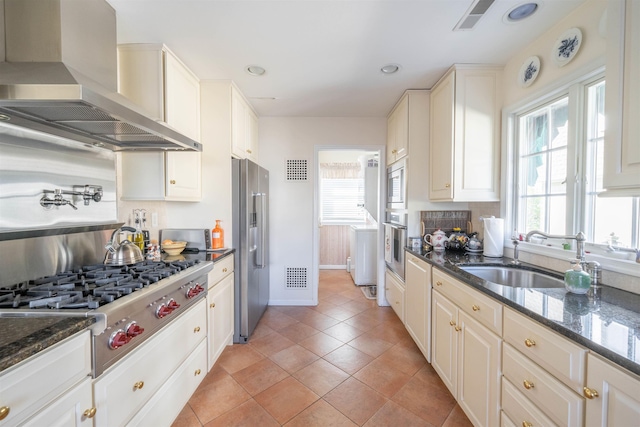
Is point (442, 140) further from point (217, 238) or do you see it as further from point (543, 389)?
point (217, 238)

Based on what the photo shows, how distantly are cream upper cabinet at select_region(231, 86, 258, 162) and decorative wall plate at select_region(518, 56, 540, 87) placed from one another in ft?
7.70

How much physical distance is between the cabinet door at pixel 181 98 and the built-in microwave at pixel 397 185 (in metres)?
2.02

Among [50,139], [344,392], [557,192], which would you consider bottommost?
[344,392]

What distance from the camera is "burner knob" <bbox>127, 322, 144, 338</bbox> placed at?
1080 millimetres

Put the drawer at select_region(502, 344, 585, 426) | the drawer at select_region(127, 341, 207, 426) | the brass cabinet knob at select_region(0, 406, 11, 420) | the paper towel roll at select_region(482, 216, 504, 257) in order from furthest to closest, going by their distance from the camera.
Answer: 1. the paper towel roll at select_region(482, 216, 504, 257)
2. the drawer at select_region(127, 341, 207, 426)
3. the drawer at select_region(502, 344, 585, 426)
4. the brass cabinet knob at select_region(0, 406, 11, 420)

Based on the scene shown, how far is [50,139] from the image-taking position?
137 centimetres

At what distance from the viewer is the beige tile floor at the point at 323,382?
5.22 ft

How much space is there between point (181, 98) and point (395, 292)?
281cm

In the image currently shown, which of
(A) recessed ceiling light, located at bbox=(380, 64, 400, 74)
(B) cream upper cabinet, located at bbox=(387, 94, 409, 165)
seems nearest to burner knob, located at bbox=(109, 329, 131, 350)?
(A) recessed ceiling light, located at bbox=(380, 64, 400, 74)

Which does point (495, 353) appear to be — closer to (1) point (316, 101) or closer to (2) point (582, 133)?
(2) point (582, 133)

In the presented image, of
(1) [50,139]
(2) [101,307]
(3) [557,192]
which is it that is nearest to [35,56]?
(1) [50,139]

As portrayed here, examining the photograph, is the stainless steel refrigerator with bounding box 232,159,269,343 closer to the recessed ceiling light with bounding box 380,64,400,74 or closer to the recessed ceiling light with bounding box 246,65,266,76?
the recessed ceiling light with bounding box 246,65,266,76

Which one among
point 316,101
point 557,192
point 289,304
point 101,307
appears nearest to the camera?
point 101,307

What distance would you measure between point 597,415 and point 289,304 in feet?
9.45
